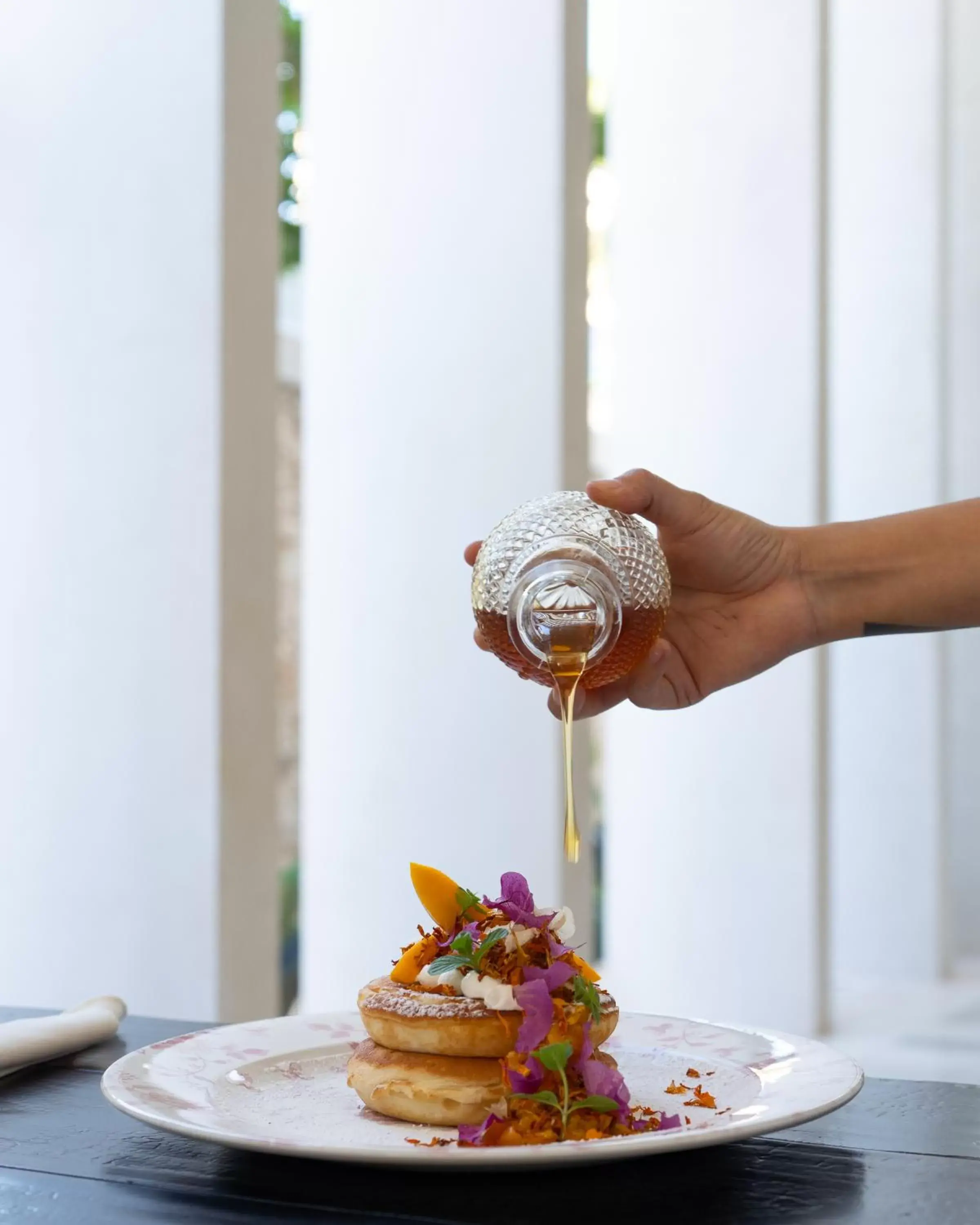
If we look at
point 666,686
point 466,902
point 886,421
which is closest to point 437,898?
point 466,902

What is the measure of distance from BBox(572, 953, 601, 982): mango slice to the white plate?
7cm

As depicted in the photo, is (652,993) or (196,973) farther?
(652,993)

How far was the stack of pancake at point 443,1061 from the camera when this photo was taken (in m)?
0.87

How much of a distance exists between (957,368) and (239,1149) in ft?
18.3

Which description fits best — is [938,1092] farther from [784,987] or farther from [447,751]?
[784,987]

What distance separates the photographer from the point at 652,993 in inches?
163

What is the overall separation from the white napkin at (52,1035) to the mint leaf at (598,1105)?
0.42 m

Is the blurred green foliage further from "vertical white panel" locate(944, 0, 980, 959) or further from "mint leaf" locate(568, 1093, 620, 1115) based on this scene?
"mint leaf" locate(568, 1093, 620, 1115)

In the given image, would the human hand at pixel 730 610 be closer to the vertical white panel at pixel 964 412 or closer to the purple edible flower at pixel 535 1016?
the purple edible flower at pixel 535 1016

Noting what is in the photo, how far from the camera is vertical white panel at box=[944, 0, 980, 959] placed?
5.84 m

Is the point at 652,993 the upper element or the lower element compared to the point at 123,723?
lower

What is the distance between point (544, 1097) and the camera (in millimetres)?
811

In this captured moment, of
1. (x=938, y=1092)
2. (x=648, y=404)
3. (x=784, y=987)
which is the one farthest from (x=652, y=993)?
(x=938, y=1092)

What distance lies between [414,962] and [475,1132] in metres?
0.17
